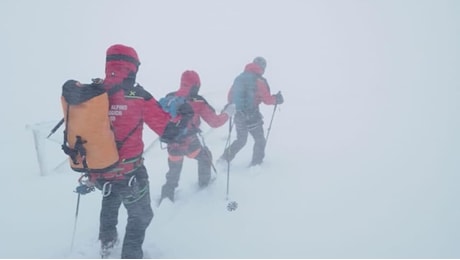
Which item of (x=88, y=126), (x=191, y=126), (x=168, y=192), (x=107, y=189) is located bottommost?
(x=168, y=192)

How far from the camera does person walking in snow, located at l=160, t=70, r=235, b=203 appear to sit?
5344mm

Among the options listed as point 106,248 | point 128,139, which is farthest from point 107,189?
point 106,248

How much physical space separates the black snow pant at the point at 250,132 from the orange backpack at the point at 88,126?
146 inches

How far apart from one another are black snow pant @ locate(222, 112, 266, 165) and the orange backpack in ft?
12.2

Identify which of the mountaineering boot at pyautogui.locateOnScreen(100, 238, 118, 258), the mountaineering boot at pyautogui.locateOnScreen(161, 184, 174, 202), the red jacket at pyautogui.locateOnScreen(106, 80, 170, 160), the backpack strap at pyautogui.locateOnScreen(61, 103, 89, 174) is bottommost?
the mountaineering boot at pyautogui.locateOnScreen(100, 238, 118, 258)

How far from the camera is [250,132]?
7082 mm

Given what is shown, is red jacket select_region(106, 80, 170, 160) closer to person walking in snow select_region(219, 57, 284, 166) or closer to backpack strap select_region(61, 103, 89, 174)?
backpack strap select_region(61, 103, 89, 174)

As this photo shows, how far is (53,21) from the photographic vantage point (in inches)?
1683

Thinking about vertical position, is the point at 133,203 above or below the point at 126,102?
below

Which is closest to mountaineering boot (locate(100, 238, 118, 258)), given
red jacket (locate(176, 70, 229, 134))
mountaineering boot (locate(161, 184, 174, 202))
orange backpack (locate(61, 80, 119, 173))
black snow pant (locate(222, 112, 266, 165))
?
orange backpack (locate(61, 80, 119, 173))

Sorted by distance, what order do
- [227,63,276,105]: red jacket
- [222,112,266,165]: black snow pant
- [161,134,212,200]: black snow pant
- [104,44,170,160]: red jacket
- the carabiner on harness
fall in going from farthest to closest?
[222,112,266,165]: black snow pant → [227,63,276,105]: red jacket → [161,134,212,200]: black snow pant → the carabiner on harness → [104,44,170,160]: red jacket

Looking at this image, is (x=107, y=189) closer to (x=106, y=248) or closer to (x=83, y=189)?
(x=83, y=189)

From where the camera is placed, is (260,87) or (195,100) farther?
(260,87)

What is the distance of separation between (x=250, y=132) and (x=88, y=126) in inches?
170
